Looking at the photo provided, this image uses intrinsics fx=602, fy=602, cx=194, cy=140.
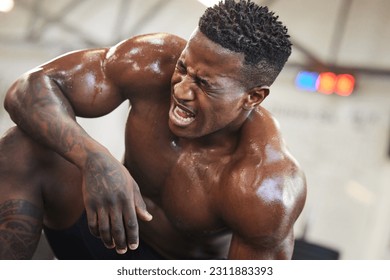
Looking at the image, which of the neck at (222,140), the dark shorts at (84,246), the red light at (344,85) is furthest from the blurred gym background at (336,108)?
the neck at (222,140)

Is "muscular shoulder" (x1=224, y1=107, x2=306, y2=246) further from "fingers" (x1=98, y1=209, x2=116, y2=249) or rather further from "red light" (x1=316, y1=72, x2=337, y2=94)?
"red light" (x1=316, y1=72, x2=337, y2=94)

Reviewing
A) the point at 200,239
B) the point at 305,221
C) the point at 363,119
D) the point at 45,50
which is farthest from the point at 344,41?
the point at 200,239

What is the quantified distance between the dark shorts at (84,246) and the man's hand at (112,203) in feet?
0.86

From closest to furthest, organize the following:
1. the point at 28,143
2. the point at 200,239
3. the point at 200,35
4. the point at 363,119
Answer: the point at 200,35
the point at 28,143
the point at 200,239
the point at 363,119

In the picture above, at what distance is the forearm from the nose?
0.48 ft

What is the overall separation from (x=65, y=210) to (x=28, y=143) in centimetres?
16

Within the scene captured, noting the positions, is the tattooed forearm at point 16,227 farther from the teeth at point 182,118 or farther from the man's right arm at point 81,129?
the teeth at point 182,118

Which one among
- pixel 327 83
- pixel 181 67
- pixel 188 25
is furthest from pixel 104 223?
pixel 327 83

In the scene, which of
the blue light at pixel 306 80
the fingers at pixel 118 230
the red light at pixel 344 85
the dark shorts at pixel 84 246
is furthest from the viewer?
the blue light at pixel 306 80

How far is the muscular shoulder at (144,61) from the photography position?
1037mm

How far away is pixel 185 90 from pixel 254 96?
128 mm

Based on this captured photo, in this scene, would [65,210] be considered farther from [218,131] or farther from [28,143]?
[218,131]

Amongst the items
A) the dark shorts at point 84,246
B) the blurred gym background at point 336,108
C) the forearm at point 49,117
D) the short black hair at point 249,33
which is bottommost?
the blurred gym background at point 336,108

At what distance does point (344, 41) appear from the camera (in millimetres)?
3609
